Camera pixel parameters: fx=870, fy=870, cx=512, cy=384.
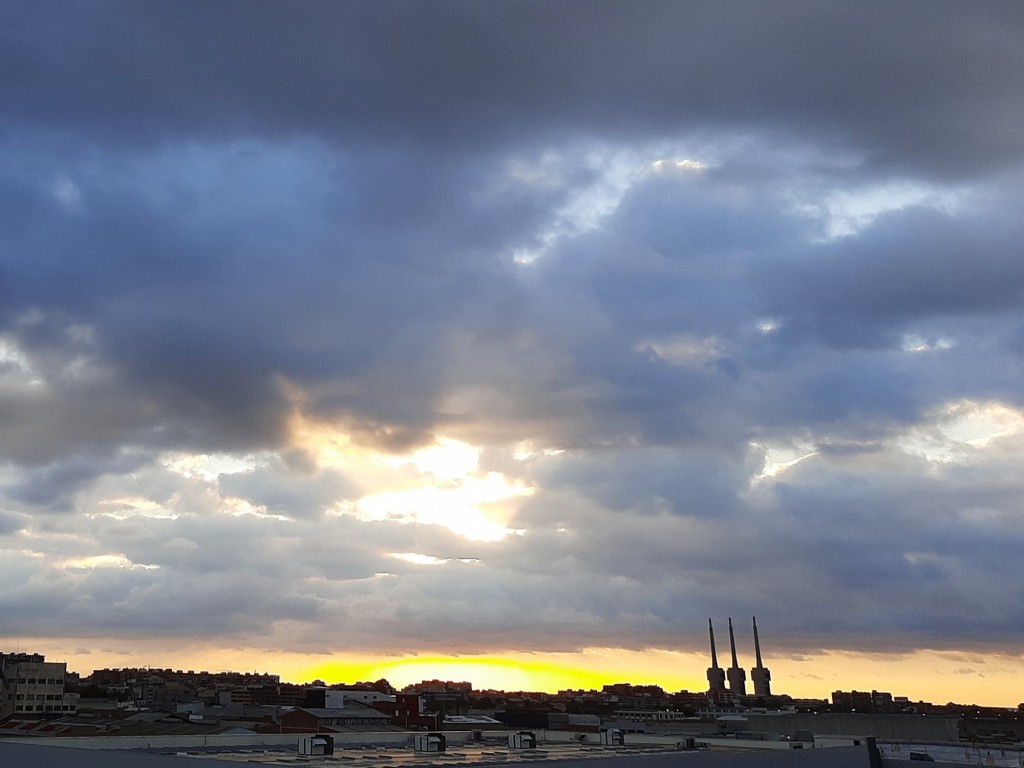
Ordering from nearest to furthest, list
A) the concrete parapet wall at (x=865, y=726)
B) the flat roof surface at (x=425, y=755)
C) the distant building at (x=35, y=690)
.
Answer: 1. the flat roof surface at (x=425, y=755)
2. the concrete parapet wall at (x=865, y=726)
3. the distant building at (x=35, y=690)

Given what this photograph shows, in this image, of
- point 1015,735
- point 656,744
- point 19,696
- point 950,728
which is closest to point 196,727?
point 656,744

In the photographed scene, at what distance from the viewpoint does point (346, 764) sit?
40.7 metres

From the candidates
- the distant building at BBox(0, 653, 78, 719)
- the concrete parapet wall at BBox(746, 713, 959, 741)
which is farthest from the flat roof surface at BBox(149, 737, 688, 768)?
the distant building at BBox(0, 653, 78, 719)

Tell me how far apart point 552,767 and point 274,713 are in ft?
336

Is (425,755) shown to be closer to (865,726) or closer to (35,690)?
(865,726)

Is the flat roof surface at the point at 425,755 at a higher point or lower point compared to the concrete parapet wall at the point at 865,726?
higher

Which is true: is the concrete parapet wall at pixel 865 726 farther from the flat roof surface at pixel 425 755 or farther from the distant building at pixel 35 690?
the distant building at pixel 35 690

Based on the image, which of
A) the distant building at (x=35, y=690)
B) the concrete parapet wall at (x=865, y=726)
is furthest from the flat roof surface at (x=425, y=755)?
the distant building at (x=35, y=690)

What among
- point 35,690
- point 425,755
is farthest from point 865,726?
point 35,690

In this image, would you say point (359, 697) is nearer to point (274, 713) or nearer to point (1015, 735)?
point (274, 713)

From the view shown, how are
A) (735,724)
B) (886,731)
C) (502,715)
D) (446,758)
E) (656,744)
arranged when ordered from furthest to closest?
(502,715) → (735,724) → (886,731) → (656,744) → (446,758)

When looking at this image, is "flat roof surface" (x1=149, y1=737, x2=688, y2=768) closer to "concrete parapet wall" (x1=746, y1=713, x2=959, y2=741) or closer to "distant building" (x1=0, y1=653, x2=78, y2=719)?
"concrete parapet wall" (x1=746, y1=713, x2=959, y2=741)

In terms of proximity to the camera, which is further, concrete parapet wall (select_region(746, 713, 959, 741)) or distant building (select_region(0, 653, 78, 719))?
distant building (select_region(0, 653, 78, 719))

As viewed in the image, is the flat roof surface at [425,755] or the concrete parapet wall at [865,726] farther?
the concrete parapet wall at [865,726]
